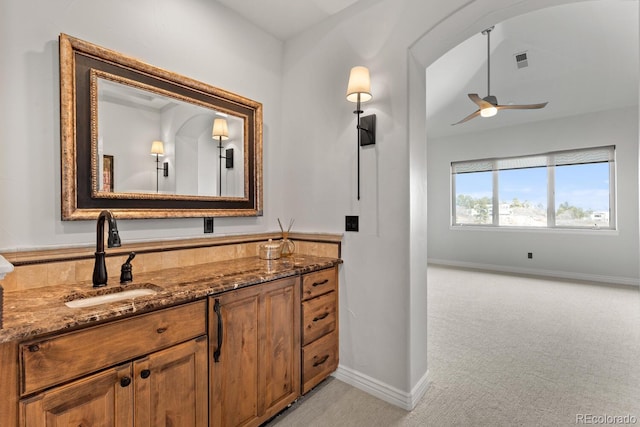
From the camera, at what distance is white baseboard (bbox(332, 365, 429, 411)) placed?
1.98 metres

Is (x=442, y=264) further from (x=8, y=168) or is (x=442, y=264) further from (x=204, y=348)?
(x=8, y=168)

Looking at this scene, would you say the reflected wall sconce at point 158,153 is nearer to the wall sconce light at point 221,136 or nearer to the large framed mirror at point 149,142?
the large framed mirror at point 149,142

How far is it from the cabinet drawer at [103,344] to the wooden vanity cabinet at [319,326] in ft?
2.53

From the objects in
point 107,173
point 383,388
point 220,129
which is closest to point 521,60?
point 220,129

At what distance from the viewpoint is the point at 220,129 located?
227 cm

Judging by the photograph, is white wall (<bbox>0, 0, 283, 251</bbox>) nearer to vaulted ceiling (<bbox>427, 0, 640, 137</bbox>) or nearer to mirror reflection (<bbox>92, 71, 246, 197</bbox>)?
mirror reflection (<bbox>92, 71, 246, 197</bbox>)

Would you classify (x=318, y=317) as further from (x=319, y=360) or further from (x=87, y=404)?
(x=87, y=404)

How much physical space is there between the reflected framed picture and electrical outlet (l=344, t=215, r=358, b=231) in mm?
1533

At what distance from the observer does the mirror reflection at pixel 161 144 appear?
1700 mm

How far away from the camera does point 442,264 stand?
6.84 m

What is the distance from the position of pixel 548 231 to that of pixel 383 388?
207 inches

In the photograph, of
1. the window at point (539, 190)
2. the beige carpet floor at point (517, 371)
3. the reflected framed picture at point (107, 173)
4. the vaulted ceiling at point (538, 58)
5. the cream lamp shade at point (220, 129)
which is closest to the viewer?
the reflected framed picture at point (107, 173)

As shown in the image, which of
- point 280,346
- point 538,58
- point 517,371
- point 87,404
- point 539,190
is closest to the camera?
point 87,404

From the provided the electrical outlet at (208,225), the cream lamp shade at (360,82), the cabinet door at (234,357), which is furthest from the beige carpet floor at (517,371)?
the cream lamp shade at (360,82)
